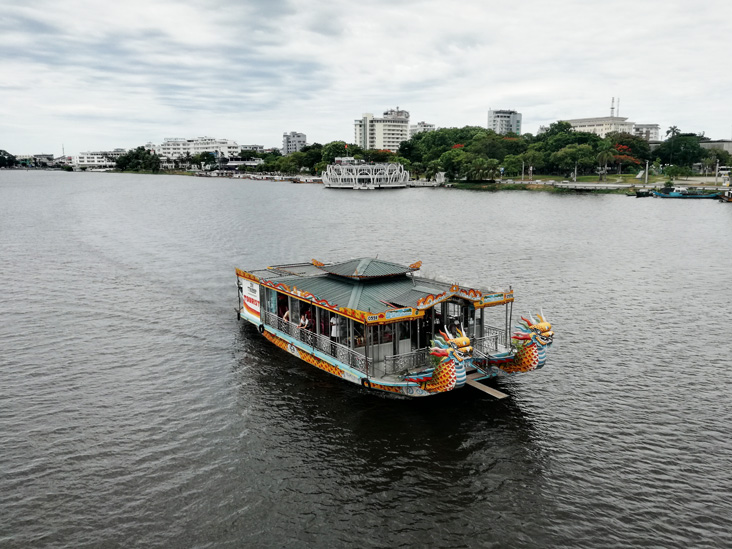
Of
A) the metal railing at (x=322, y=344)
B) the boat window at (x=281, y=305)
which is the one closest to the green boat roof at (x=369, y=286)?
the boat window at (x=281, y=305)

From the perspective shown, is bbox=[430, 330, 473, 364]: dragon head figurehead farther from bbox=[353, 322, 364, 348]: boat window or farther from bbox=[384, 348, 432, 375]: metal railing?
bbox=[353, 322, 364, 348]: boat window

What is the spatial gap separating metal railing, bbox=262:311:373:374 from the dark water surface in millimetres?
1829

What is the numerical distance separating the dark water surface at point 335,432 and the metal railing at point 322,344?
1.83m

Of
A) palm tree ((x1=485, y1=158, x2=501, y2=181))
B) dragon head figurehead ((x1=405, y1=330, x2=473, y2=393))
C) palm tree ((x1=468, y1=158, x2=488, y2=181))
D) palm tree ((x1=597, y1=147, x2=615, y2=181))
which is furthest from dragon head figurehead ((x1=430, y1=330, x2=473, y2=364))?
palm tree ((x1=485, y1=158, x2=501, y2=181))

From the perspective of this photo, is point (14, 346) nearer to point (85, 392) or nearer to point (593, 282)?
point (85, 392)

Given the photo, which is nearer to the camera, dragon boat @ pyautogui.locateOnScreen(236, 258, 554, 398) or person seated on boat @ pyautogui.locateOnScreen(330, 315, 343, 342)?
dragon boat @ pyautogui.locateOnScreen(236, 258, 554, 398)

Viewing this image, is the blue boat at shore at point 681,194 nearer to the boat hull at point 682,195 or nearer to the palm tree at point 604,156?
the boat hull at point 682,195

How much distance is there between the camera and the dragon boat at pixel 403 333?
25.0m

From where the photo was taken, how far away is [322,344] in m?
29.5

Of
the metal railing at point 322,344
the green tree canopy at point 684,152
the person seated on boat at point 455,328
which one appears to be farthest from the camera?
the green tree canopy at point 684,152

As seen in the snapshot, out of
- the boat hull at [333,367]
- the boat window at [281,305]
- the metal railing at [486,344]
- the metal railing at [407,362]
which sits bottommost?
the boat hull at [333,367]

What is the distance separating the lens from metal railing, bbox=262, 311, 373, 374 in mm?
26672

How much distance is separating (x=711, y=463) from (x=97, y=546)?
23.0 meters

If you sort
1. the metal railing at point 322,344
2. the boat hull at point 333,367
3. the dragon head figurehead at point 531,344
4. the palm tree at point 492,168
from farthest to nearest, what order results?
the palm tree at point 492,168 < the metal railing at point 322,344 < the dragon head figurehead at point 531,344 < the boat hull at point 333,367
